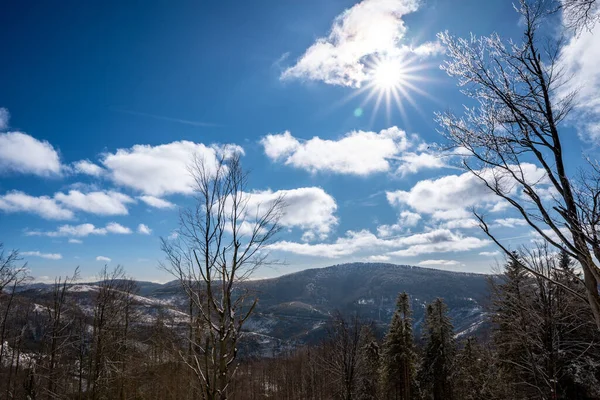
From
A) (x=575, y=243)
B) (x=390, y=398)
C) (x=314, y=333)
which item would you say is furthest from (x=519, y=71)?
(x=314, y=333)

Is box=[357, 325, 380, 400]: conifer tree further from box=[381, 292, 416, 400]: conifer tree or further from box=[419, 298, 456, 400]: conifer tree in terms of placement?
box=[419, 298, 456, 400]: conifer tree

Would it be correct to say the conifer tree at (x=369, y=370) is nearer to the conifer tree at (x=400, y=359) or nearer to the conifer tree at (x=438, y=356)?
the conifer tree at (x=400, y=359)

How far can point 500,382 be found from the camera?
20.4 m

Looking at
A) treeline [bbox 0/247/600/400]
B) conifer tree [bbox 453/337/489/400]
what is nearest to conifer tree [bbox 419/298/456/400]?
treeline [bbox 0/247/600/400]

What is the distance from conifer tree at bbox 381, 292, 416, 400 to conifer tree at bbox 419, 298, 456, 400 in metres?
1.29

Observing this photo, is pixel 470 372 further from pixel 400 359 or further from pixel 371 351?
pixel 371 351

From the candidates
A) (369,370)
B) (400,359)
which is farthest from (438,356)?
(369,370)

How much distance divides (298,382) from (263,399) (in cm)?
685

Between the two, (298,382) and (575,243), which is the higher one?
(575,243)

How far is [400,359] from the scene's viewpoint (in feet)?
93.5

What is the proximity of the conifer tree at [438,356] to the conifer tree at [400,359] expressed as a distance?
129cm

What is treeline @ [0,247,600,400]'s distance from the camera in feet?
42.5

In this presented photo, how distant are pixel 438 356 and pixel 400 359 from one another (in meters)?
3.51

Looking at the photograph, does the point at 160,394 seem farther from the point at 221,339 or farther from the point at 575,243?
the point at 575,243
